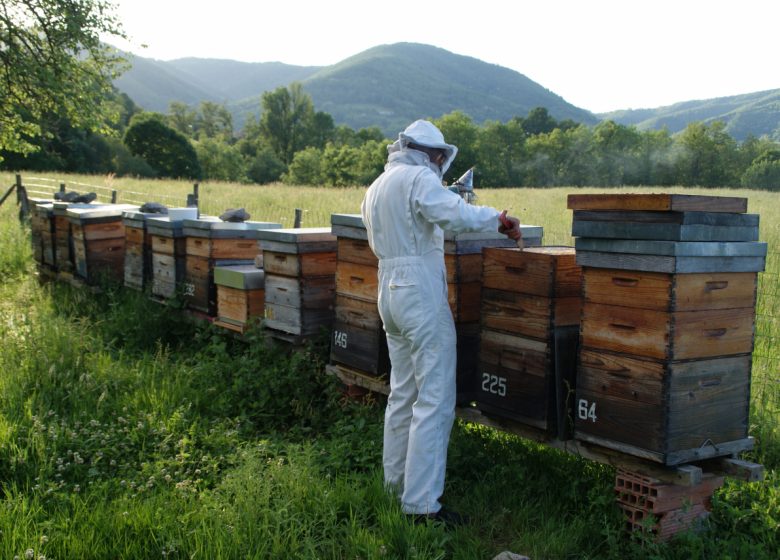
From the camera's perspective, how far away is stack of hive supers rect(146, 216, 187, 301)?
24.1 feet

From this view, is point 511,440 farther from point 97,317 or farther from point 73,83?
point 73,83

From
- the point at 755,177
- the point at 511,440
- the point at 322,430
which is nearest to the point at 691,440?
the point at 511,440

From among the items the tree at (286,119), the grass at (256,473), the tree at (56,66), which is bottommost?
the grass at (256,473)

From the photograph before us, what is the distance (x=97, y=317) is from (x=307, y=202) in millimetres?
10131

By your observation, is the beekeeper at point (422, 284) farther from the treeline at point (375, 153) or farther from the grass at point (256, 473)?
the treeline at point (375, 153)

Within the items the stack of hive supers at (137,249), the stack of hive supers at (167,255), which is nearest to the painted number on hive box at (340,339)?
the stack of hive supers at (167,255)

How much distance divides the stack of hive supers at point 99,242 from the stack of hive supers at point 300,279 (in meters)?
3.55

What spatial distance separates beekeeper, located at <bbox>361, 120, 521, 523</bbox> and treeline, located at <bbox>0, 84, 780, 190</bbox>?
115ft

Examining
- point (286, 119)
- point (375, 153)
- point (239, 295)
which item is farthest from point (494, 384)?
point (286, 119)

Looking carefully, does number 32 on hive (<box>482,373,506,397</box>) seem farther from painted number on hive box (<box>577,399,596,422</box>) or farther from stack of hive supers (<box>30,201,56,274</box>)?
stack of hive supers (<box>30,201,56,274</box>)

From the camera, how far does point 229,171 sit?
75.1m

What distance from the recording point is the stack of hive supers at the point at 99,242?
878cm

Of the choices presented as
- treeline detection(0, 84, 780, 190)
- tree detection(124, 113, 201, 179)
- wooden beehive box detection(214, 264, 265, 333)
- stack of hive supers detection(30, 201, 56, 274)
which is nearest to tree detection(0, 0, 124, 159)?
stack of hive supers detection(30, 201, 56, 274)

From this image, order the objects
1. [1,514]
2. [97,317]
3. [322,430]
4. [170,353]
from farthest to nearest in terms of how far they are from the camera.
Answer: [97,317], [170,353], [322,430], [1,514]
